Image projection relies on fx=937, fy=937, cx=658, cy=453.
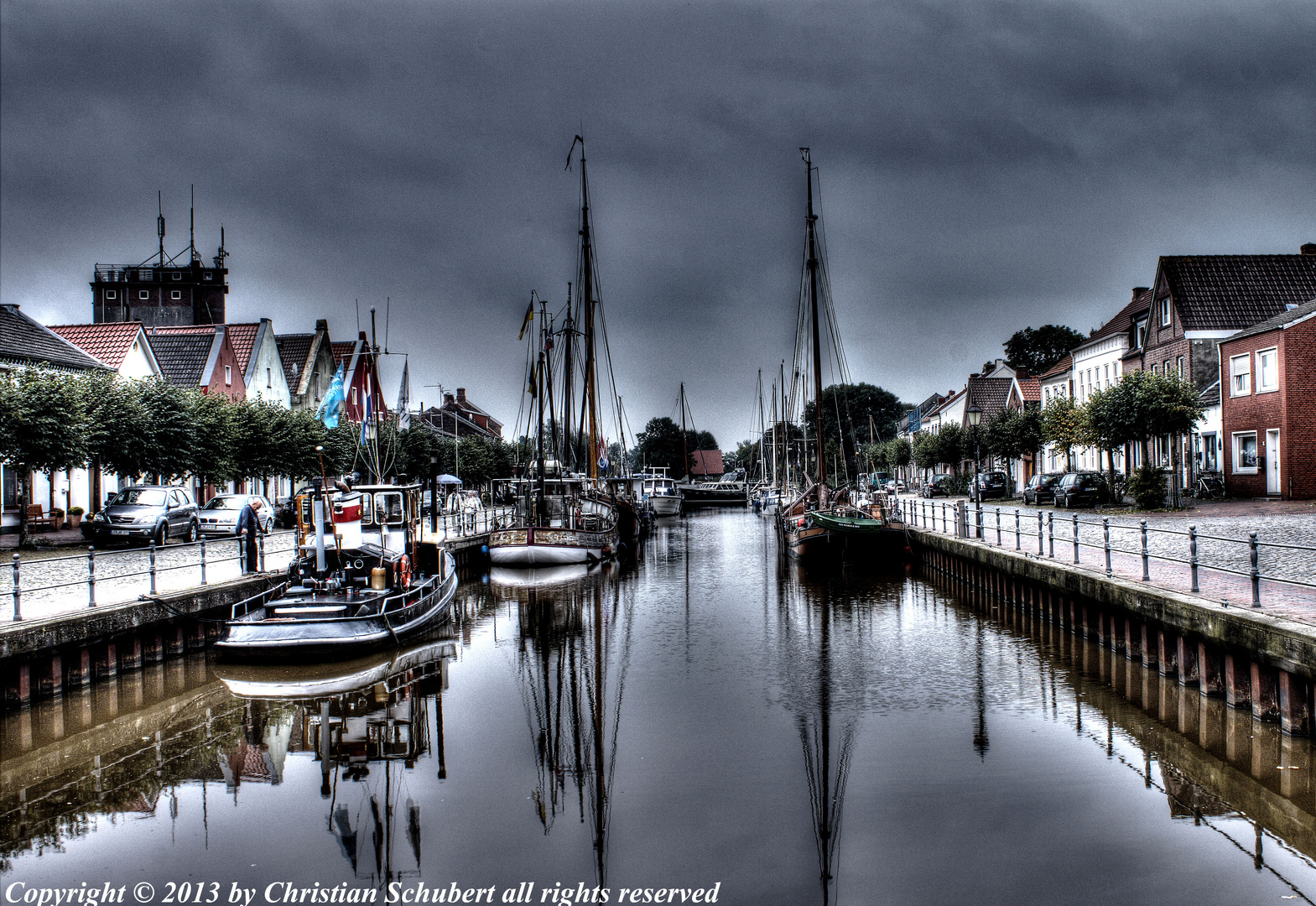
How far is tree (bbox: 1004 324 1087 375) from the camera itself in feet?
319

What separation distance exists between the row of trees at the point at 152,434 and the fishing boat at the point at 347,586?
1.25 meters

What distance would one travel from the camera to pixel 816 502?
35812 mm

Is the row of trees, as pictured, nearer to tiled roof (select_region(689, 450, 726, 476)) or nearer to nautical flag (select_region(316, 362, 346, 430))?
nautical flag (select_region(316, 362, 346, 430))

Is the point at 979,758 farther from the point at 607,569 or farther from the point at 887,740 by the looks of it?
the point at 607,569

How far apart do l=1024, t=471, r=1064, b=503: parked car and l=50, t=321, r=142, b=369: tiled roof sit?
40.7 meters

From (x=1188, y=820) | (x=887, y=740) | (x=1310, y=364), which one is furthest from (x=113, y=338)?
(x=1310, y=364)

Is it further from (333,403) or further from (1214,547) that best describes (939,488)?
(333,403)

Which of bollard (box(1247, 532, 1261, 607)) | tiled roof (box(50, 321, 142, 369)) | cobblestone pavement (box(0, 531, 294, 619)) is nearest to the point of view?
bollard (box(1247, 532, 1261, 607))

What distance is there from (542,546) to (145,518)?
1176cm

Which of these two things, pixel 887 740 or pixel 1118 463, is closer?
pixel 887 740

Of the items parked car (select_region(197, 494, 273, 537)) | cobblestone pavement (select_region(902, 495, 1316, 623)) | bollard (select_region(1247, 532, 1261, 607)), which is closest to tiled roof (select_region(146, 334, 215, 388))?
parked car (select_region(197, 494, 273, 537))

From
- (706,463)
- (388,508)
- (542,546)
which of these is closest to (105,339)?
(542,546)

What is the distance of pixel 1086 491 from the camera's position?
3734 centimetres

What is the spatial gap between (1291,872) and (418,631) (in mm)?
14907
